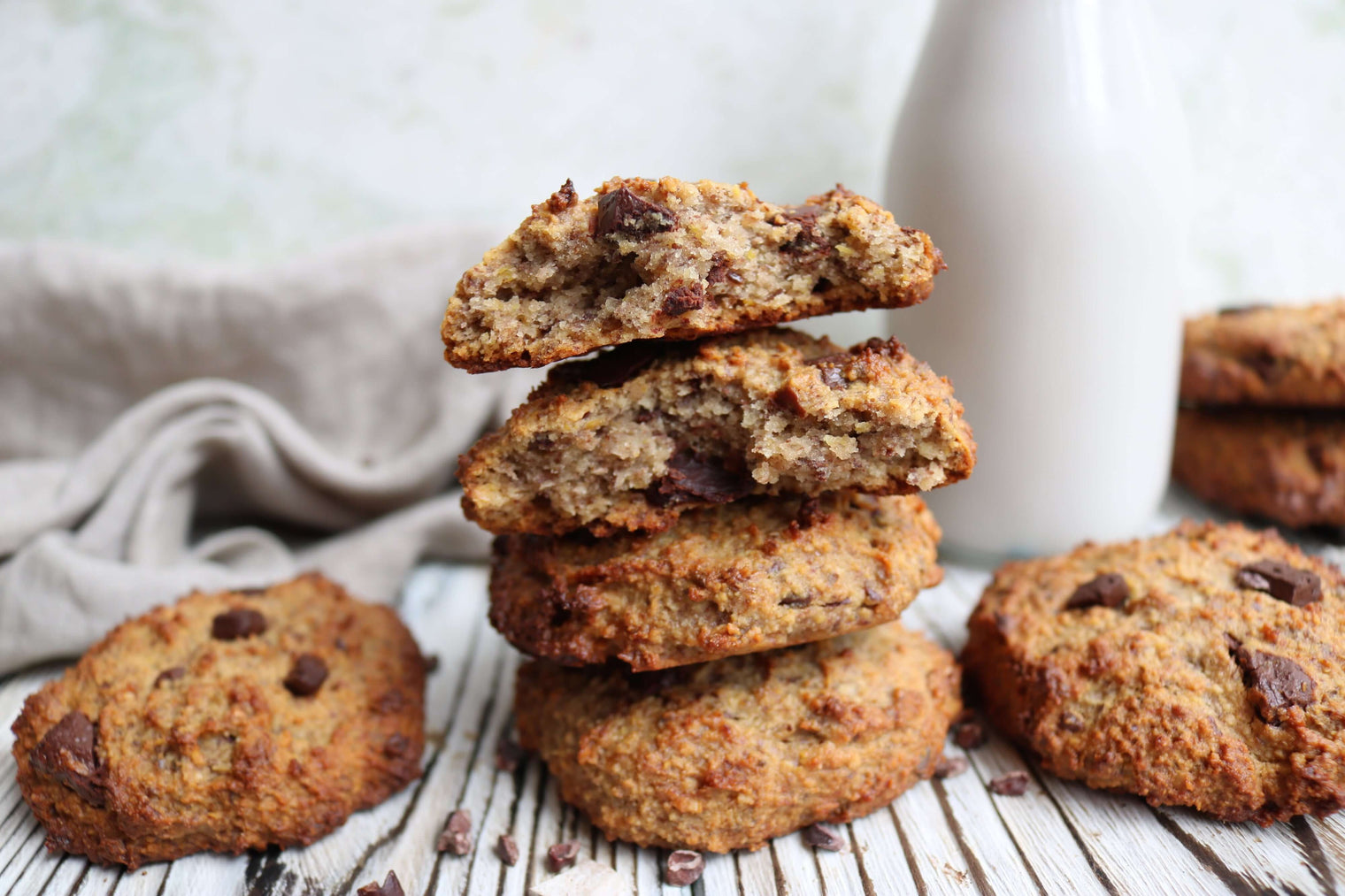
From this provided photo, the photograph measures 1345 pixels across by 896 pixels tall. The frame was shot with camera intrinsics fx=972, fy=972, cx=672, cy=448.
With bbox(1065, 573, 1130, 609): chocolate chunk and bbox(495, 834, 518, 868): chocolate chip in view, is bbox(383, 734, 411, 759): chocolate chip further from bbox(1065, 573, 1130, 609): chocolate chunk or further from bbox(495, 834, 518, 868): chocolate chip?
bbox(1065, 573, 1130, 609): chocolate chunk

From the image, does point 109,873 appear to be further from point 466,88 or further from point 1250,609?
point 466,88

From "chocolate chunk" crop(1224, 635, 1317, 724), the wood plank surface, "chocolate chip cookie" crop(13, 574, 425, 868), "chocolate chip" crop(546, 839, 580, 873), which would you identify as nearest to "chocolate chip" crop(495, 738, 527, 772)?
the wood plank surface

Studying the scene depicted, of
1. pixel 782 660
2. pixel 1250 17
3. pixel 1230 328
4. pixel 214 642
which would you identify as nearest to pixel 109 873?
pixel 214 642

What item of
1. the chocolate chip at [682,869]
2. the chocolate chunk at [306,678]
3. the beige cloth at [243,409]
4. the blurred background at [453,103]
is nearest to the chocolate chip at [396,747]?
the chocolate chunk at [306,678]

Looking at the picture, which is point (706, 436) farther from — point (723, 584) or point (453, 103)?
point (453, 103)

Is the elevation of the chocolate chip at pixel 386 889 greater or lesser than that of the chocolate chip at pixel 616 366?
lesser

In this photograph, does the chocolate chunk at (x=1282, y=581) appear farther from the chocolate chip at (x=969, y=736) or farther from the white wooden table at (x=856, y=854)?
the chocolate chip at (x=969, y=736)
